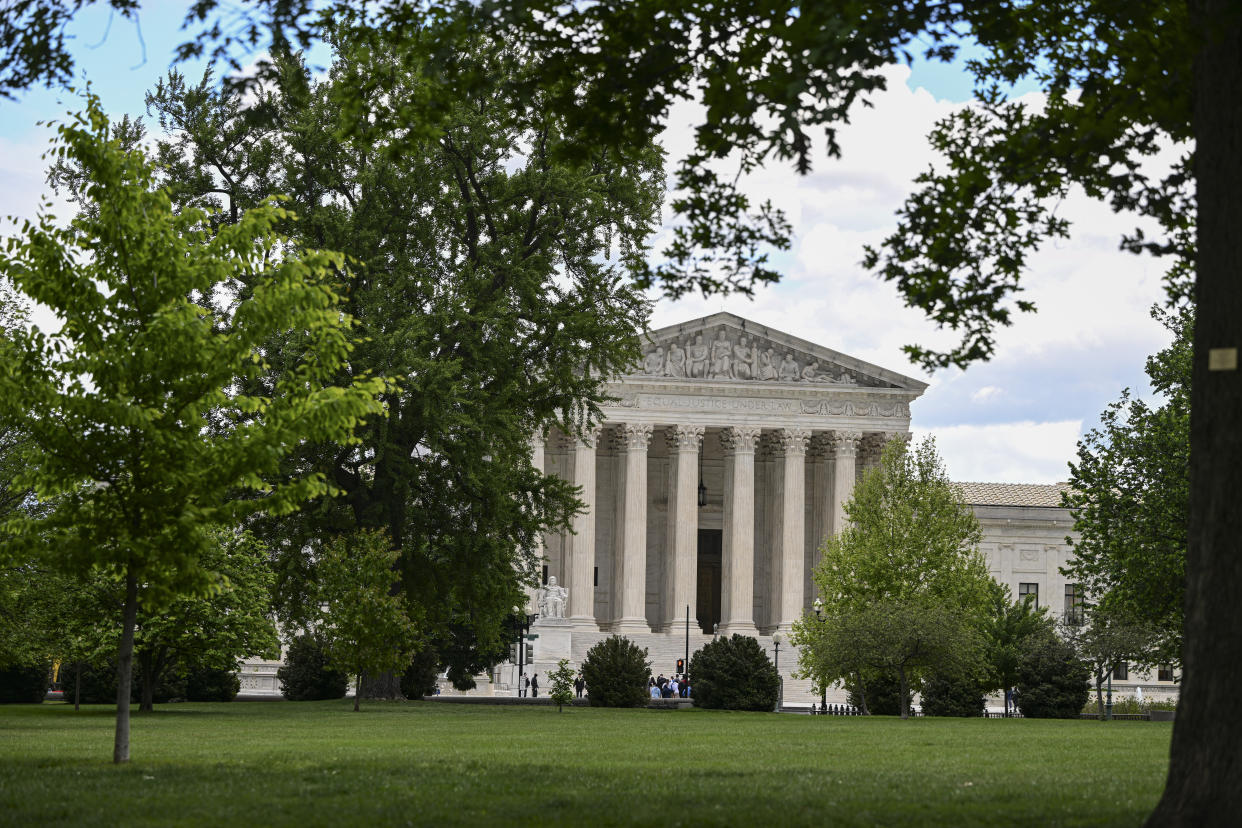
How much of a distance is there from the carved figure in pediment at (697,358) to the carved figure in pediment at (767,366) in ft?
9.61

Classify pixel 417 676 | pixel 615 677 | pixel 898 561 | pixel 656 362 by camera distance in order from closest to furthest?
pixel 615 677
pixel 417 676
pixel 898 561
pixel 656 362

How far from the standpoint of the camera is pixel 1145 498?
37.7 metres

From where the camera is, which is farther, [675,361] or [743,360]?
[743,360]

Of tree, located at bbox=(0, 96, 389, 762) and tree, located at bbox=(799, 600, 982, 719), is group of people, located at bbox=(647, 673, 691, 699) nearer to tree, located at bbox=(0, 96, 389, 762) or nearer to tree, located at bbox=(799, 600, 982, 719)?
tree, located at bbox=(799, 600, 982, 719)

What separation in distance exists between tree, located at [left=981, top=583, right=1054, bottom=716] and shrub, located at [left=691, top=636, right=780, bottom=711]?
992 cm

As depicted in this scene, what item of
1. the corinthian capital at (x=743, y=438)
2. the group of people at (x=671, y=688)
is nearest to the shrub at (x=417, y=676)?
the group of people at (x=671, y=688)

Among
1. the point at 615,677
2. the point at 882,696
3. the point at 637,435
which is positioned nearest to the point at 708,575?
the point at 637,435

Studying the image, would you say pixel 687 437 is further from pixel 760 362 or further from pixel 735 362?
pixel 760 362

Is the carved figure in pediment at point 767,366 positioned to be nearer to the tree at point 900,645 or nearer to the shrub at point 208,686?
the tree at point 900,645

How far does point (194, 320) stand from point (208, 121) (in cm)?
2375

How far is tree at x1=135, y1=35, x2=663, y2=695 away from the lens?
36.8m

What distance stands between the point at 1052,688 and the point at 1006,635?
1124 cm

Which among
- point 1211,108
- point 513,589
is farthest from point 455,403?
point 1211,108

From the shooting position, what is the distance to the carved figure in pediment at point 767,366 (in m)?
80.9
